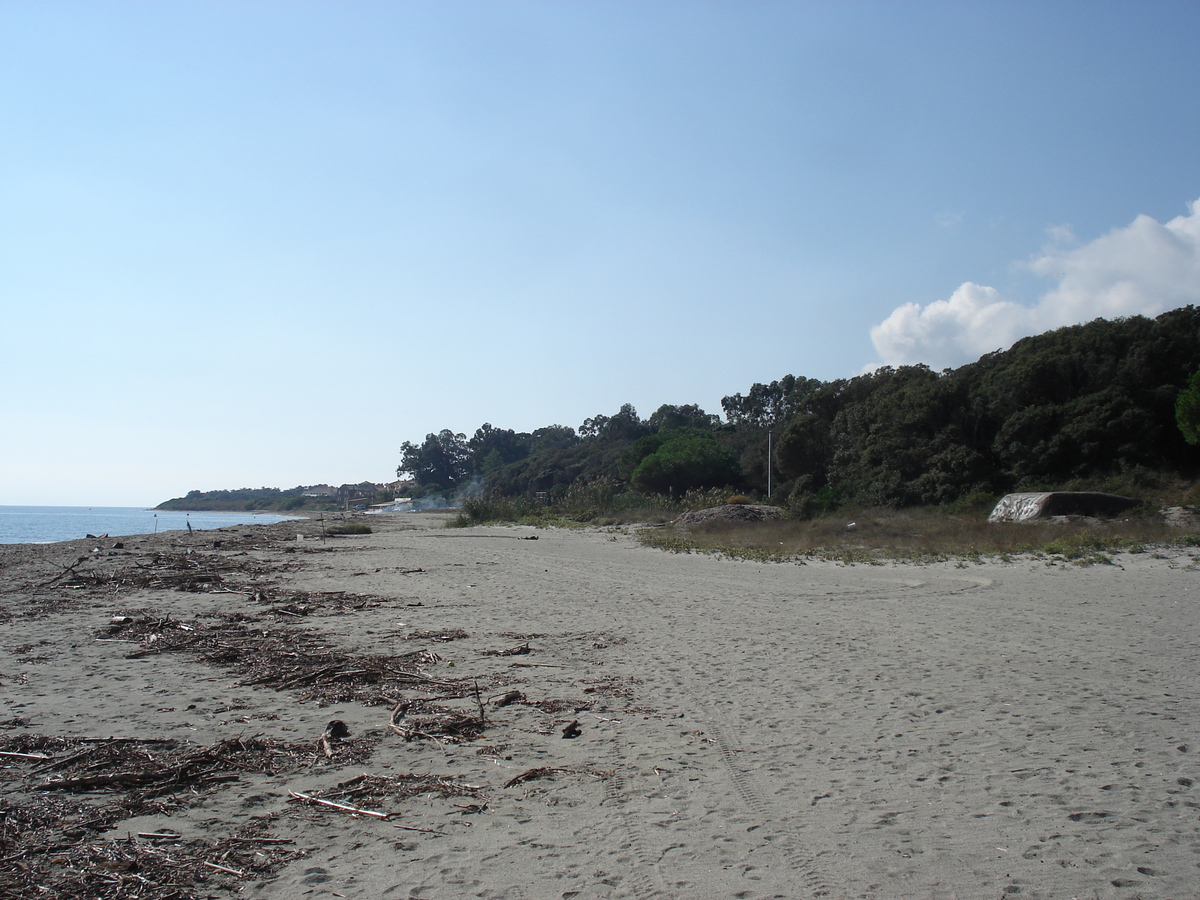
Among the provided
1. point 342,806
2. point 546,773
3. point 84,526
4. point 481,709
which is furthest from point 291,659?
point 84,526

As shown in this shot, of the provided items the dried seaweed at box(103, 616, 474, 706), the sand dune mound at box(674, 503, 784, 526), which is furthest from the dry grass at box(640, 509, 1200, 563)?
the dried seaweed at box(103, 616, 474, 706)

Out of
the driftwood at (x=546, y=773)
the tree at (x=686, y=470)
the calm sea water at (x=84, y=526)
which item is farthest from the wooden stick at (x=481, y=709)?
the tree at (x=686, y=470)

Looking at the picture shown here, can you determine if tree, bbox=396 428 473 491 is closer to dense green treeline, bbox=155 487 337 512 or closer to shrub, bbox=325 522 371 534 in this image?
dense green treeline, bbox=155 487 337 512

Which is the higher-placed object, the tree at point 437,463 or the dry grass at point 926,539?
the tree at point 437,463

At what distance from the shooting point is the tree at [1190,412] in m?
25.0

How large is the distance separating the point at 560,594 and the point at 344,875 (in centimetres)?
884

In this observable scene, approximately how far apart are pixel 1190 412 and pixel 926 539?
14111mm

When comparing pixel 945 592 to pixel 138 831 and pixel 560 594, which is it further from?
pixel 138 831

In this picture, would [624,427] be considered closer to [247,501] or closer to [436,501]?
[436,501]

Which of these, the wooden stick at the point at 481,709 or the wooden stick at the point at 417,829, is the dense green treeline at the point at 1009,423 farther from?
the wooden stick at the point at 417,829

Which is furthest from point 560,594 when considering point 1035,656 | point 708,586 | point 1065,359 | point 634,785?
point 1065,359

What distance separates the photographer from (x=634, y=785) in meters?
4.07

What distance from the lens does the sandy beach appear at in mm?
3156

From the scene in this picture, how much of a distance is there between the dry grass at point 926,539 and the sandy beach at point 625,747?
5.24 metres
